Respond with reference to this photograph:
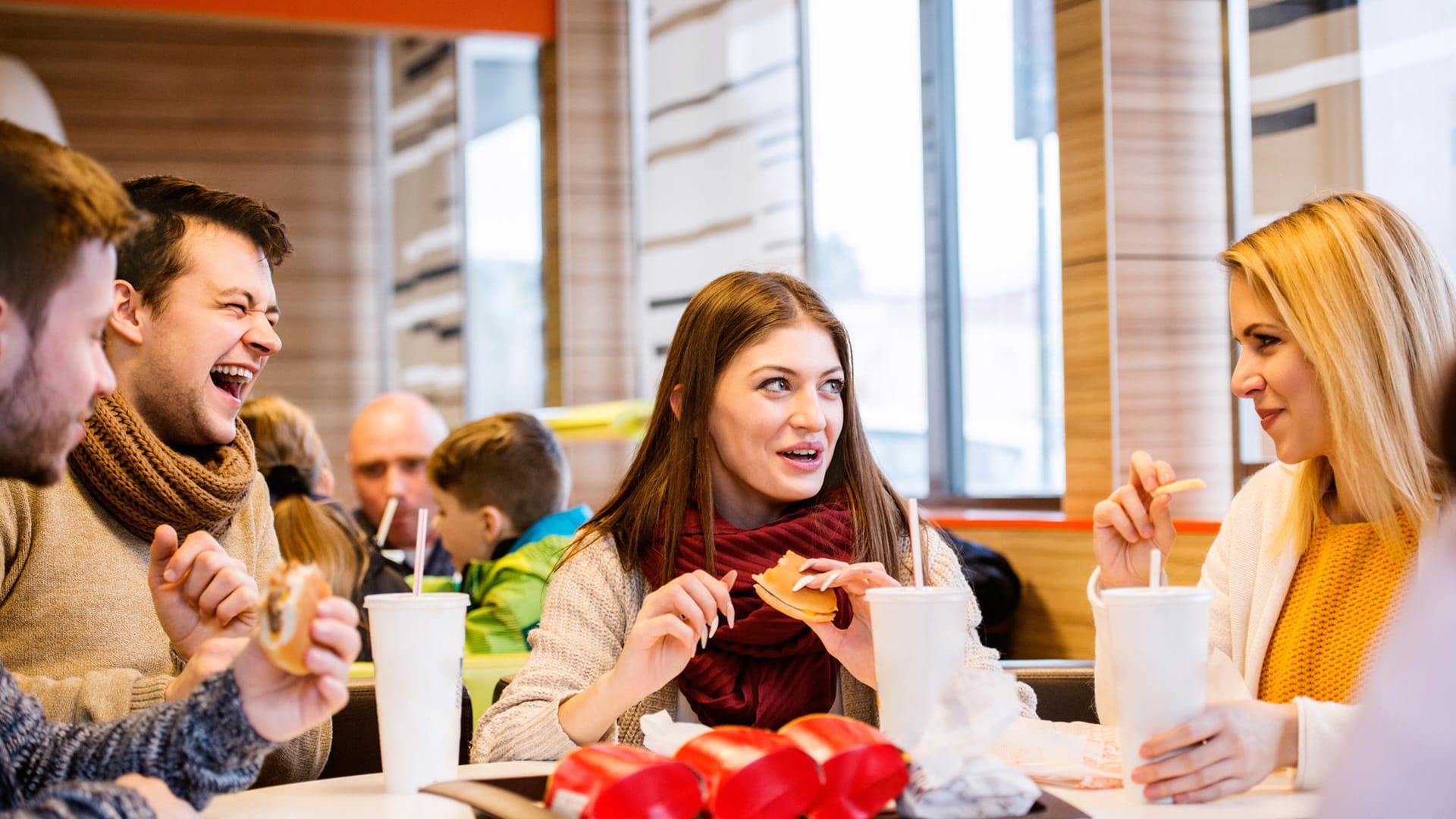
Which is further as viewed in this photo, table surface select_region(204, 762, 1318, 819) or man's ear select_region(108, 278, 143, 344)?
man's ear select_region(108, 278, 143, 344)

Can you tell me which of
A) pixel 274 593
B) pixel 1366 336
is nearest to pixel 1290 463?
pixel 1366 336

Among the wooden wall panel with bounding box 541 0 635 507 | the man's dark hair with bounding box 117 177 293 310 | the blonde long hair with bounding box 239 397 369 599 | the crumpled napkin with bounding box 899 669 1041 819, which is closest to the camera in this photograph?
the crumpled napkin with bounding box 899 669 1041 819

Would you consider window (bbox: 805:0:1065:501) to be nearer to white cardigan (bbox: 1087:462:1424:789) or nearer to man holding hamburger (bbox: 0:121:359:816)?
white cardigan (bbox: 1087:462:1424:789)

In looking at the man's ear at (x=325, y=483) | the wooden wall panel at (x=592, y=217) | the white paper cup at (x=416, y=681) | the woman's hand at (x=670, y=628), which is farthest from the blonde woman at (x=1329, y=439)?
the wooden wall panel at (x=592, y=217)

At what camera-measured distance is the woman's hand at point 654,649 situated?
1.69 m

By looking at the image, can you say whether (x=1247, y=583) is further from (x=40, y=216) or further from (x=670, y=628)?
(x=40, y=216)

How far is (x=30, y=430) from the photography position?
→ 1301 mm

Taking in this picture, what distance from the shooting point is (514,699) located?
193 cm

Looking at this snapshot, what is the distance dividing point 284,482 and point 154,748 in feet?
7.45

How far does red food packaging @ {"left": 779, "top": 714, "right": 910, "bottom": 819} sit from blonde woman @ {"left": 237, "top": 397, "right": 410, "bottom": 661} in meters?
1.99

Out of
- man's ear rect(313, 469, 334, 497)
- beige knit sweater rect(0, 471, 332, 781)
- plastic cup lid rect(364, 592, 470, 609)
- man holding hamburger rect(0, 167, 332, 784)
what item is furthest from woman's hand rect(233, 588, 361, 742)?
man's ear rect(313, 469, 334, 497)

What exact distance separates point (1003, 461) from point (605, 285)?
2493mm

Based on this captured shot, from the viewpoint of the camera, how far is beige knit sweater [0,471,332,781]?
70.9 inches

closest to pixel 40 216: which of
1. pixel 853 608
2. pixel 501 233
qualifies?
pixel 853 608
